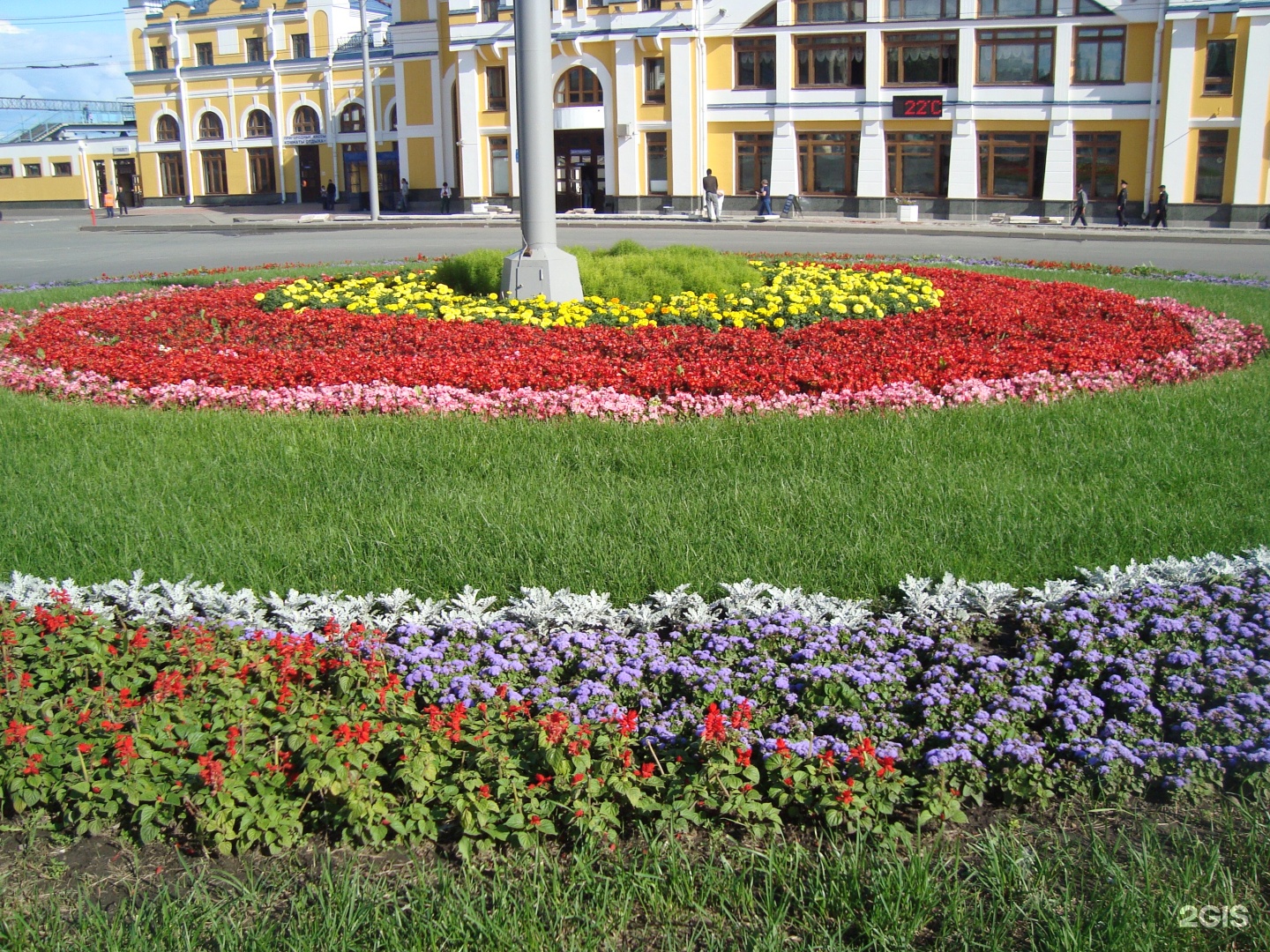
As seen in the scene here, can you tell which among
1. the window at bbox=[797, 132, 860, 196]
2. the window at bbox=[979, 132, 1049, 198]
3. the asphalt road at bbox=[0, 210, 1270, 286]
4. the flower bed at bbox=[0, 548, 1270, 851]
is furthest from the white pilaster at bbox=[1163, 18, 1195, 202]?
the flower bed at bbox=[0, 548, 1270, 851]

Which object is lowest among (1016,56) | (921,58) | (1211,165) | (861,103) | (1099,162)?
(1211,165)

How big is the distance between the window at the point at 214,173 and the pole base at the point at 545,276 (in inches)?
2038

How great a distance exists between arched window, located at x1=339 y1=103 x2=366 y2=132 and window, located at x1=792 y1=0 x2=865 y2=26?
2345 cm

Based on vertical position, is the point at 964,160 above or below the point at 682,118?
below

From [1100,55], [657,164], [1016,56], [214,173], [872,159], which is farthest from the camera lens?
[214,173]

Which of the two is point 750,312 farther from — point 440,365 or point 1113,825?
point 1113,825

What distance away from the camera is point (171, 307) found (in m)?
11.9

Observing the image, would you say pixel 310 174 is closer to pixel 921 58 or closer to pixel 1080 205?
pixel 921 58

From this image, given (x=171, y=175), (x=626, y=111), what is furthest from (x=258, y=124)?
(x=626, y=111)

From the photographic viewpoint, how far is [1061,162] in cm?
3631

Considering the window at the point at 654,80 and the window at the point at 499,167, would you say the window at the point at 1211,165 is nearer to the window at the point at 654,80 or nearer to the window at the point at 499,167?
the window at the point at 654,80

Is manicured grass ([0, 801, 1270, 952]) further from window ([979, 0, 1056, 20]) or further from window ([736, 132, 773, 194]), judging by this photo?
window ([736, 132, 773, 194])

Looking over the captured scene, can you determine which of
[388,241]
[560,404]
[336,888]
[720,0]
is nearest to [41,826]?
[336,888]

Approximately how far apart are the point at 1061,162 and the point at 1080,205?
3025 mm
